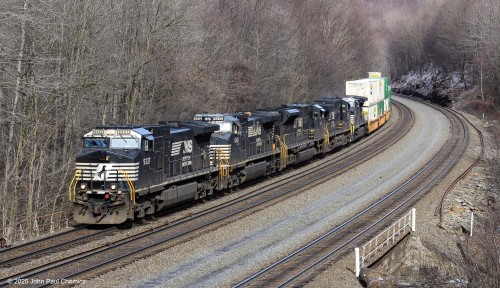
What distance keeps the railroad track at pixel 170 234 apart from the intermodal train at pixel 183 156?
1.06m

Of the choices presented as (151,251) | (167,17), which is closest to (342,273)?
(151,251)

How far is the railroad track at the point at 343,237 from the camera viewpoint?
1484 cm

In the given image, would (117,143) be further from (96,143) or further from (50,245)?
(50,245)

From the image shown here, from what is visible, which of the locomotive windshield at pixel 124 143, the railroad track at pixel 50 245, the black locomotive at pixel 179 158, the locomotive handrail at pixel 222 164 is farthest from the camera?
the locomotive handrail at pixel 222 164

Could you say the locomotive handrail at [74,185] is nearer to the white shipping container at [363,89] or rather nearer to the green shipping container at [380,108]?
the white shipping container at [363,89]

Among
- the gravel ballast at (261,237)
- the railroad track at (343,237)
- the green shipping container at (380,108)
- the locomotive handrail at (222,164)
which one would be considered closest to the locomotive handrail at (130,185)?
the gravel ballast at (261,237)

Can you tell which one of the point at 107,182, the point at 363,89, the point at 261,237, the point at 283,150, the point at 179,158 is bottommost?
the point at 261,237

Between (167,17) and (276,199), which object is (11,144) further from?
(167,17)

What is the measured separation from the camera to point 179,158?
2206 centimetres

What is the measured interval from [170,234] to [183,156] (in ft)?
14.0

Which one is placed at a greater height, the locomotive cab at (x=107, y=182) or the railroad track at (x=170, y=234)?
the locomotive cab at (x=107, y=182)

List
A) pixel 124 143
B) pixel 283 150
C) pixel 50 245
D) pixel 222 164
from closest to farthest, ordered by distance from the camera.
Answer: pixel 50 245
pixel 124 143
pixel 222 164
pixel 283 150

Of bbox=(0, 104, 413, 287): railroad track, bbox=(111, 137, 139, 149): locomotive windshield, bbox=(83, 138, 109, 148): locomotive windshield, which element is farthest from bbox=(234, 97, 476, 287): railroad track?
bbox=(83, 138, 109, 148): locomotive windshield

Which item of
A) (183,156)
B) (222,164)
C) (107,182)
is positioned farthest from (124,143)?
(222,164)
